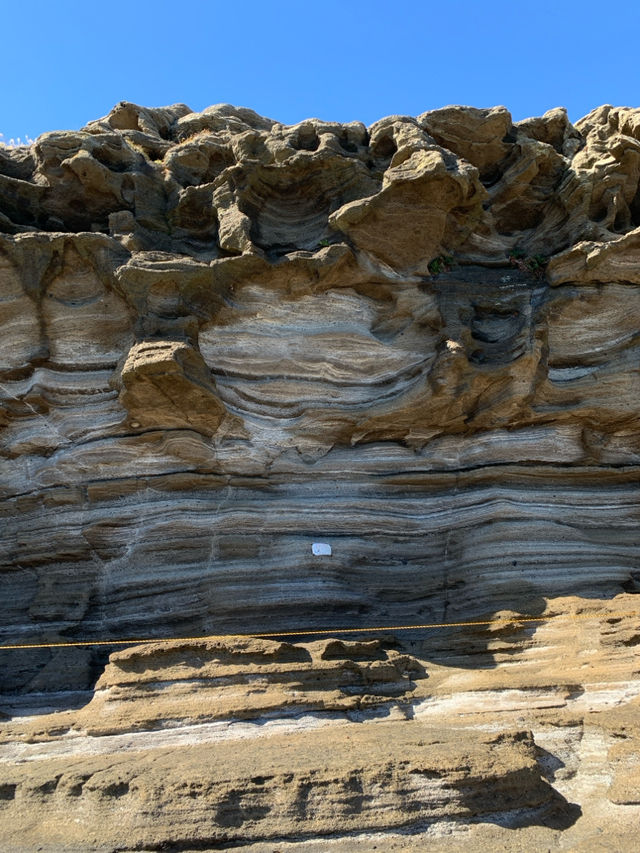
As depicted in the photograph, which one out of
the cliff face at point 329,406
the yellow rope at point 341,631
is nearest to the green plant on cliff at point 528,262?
the cliff face at point 329,406

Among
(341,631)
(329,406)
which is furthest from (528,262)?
(341,631)

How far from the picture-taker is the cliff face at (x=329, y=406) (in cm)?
1037

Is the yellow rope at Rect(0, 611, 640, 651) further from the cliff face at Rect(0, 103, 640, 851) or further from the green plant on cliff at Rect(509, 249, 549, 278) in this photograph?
the green plant on cliff at Rect(509, 249, 549, 278)

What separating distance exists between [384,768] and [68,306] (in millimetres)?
8956

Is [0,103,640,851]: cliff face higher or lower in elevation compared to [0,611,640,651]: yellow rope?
higher

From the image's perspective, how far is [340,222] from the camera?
491 inches

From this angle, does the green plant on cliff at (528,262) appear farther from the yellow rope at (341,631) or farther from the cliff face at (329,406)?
the yellow rope at (341,631)

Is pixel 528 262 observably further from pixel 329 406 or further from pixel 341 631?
pixel 341 631

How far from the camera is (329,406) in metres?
12.2

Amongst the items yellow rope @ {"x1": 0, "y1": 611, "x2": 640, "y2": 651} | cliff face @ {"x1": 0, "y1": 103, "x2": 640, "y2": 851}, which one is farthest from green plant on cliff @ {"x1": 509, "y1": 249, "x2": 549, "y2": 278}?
yellow rope @ {"x1": 0, "y1": 611, "x2": 640, "y2": 651}

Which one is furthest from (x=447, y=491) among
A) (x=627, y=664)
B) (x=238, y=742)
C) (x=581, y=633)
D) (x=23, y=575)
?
(x=23, y=575)

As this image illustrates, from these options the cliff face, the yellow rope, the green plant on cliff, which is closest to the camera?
the yellow rope

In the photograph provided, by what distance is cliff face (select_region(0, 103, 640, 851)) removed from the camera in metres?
10.4

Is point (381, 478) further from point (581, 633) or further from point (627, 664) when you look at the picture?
point (627, 664)
